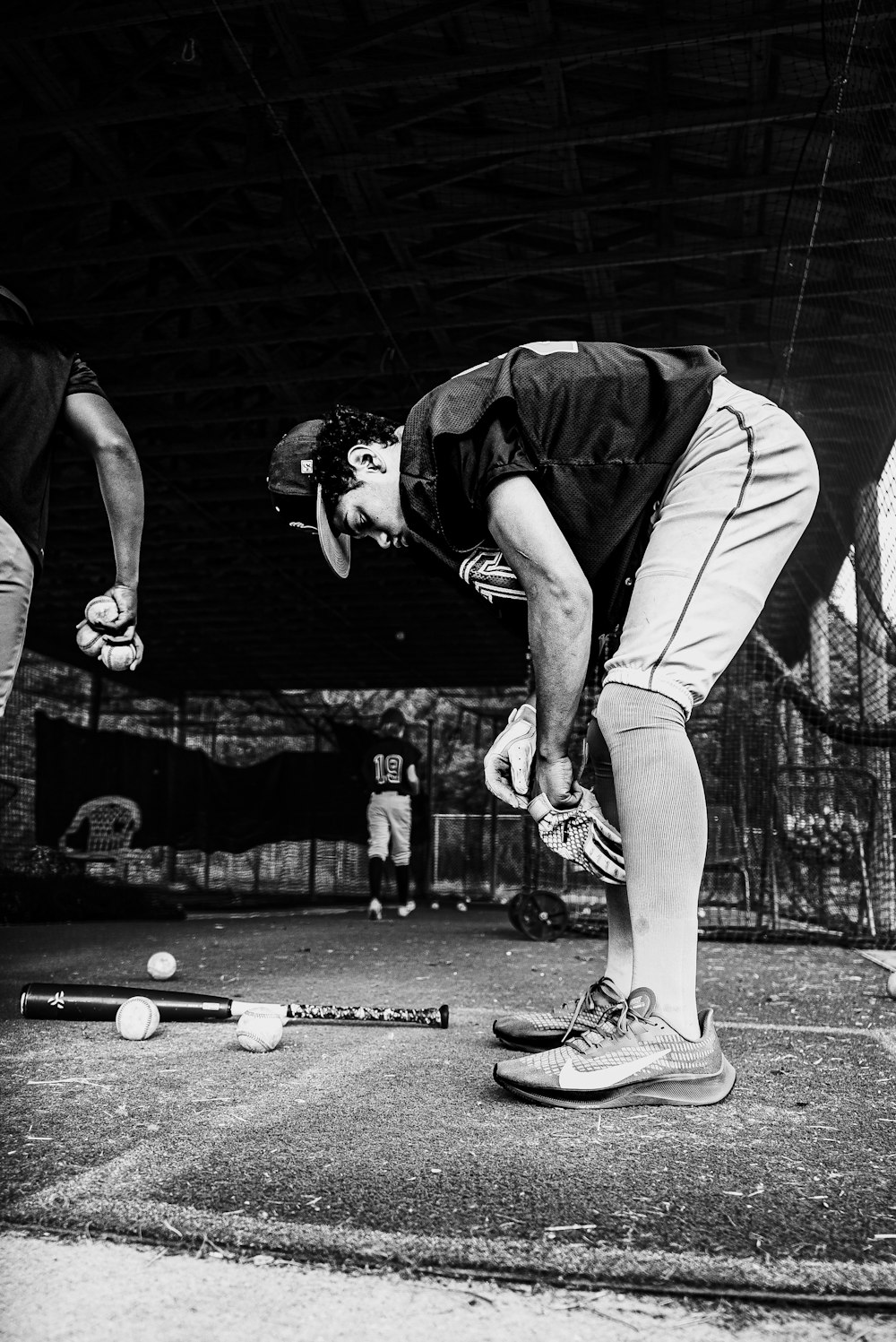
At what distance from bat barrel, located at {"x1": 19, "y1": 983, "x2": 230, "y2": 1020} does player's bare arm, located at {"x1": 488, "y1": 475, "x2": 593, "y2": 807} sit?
53.4 inches

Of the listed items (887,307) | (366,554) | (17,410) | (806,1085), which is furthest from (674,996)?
(366,554)

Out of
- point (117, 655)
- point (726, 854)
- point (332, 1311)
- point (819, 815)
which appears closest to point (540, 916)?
point (726, 854)

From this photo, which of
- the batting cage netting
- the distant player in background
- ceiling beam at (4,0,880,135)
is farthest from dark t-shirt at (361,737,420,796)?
ceiling beam at (4,0,880,135)

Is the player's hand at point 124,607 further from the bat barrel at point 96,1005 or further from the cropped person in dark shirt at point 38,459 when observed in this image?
the bat barrel at point 96,1005

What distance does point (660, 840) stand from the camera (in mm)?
1920

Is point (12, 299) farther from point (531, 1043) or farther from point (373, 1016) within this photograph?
point (531, 1043)

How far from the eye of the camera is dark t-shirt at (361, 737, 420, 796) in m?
10.8

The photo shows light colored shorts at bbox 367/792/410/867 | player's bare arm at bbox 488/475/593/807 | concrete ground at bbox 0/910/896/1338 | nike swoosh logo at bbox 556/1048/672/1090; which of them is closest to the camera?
concrete ground at bbox 0/910/896/1338

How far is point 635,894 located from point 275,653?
2032cm

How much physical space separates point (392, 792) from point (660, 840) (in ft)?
29.6

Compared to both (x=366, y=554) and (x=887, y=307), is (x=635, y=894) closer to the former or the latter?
(x=887, y=307)

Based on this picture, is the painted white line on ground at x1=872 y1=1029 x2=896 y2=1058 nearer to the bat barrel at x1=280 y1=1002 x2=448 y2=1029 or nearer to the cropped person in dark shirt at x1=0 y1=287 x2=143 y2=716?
the bat barrel at x1=280 y1=1002 x2=448 y2=1029

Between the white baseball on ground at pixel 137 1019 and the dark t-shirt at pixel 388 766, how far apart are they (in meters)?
8.17

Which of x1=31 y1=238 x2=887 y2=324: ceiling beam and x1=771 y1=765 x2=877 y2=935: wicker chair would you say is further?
x1=31 y1=238 x2=887 y2=324: ceiling beam
